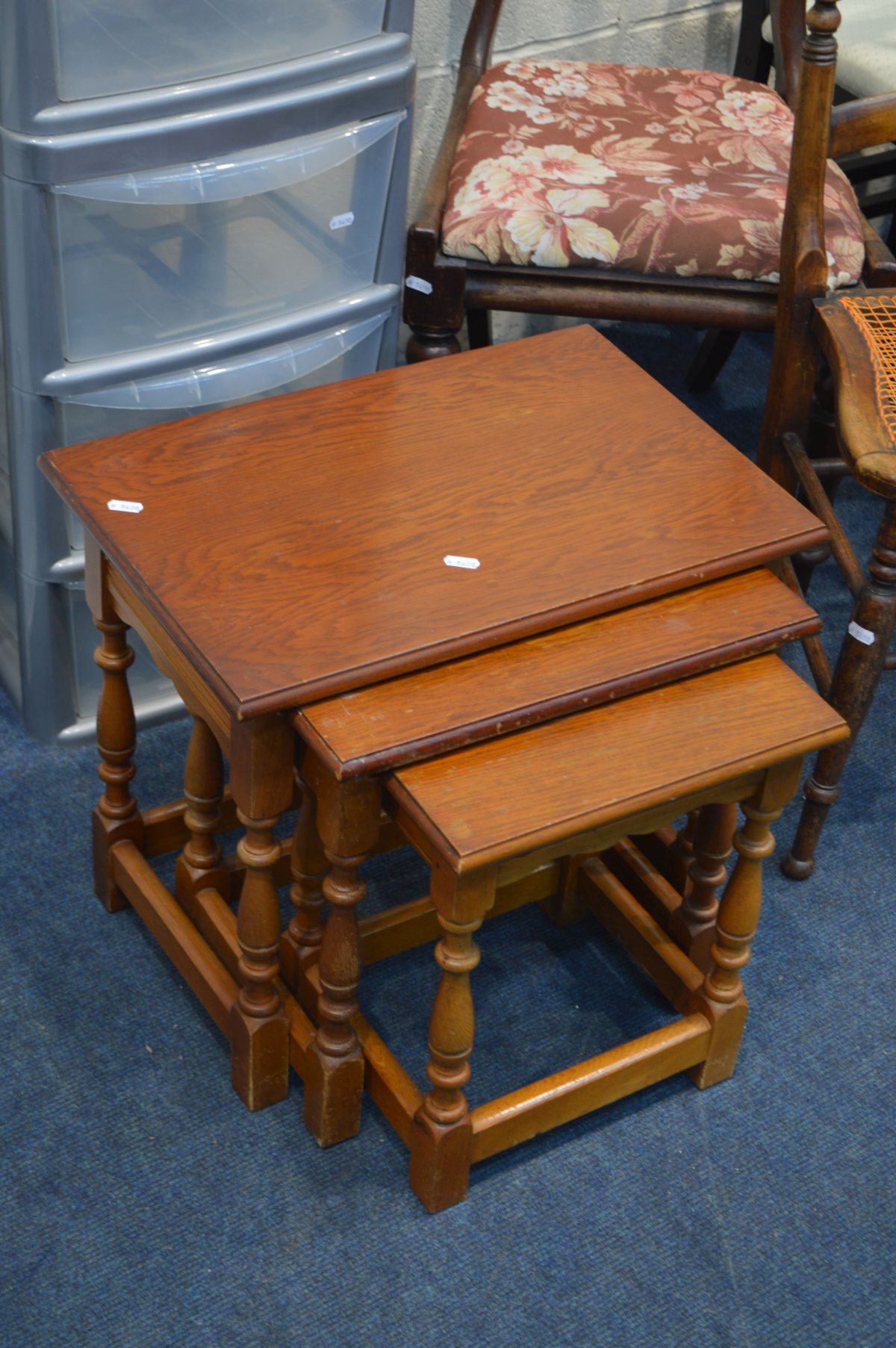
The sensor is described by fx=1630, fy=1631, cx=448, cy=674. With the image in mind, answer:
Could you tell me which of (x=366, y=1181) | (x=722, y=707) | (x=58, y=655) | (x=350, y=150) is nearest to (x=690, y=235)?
(x=350, y=150)

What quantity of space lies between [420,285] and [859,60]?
2.71 feet

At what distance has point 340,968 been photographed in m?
1.47

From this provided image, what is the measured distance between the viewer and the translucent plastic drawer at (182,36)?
5.05 ft

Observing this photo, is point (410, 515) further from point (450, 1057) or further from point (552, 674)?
point (450, 1057)

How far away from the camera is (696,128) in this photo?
213 centimetres

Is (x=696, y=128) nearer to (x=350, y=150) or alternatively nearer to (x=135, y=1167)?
(x=350, y=150)

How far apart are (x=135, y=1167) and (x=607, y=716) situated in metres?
0.64

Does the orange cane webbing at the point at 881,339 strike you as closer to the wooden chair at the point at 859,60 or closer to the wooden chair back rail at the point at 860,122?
the wooden chair back rail at the point at 860,122

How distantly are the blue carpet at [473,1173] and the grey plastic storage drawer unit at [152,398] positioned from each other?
355 millimetres

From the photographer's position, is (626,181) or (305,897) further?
(626,181)

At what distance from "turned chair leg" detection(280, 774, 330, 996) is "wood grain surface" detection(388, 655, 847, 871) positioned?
0.79 ft

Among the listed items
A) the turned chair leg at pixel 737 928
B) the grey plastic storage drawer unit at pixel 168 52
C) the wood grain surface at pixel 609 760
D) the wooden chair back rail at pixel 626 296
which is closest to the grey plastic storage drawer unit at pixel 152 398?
the wooden chair back rail at pixel 626 296

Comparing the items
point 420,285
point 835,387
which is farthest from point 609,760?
point 420,285

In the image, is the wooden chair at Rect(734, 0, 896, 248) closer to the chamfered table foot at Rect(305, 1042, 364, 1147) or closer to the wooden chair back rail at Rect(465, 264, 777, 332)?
the wooden chair back rail at Rect(465, 264, 777, 332)
